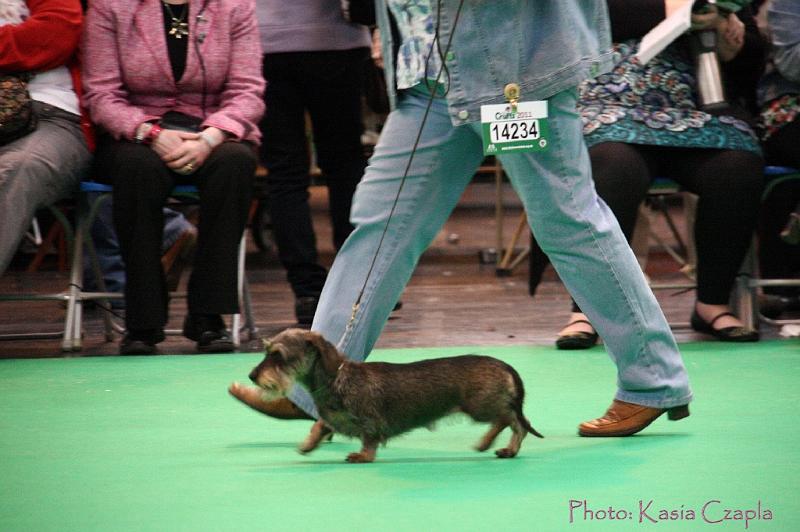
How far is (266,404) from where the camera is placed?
2.66m

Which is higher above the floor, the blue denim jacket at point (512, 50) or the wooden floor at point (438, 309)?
the blue denim jacket at point (512, 50)

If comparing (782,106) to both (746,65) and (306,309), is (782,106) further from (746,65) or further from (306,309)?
(306,309)

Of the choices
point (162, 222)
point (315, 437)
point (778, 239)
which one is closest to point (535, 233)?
point (315, 437)

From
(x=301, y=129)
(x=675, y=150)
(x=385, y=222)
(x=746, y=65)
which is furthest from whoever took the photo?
(x=301, y=129)

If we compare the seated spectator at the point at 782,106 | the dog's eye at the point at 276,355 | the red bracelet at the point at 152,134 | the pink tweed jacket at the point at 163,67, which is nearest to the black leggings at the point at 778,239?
the seated spectator at the point at 782,106

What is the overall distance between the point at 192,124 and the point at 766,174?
6.64 ft

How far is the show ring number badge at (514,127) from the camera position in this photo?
246cm

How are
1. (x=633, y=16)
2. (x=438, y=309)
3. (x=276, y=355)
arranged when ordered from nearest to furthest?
(x=276, y=355)
(x=633, y=16)
(x=438, y=309)

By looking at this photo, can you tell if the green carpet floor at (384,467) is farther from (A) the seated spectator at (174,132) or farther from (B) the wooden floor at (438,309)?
(B) the wooden floor at (438,309)

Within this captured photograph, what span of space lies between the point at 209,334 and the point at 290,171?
2.49 ft

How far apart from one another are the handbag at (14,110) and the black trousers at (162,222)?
0.27m

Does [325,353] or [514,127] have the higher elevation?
[514,127]

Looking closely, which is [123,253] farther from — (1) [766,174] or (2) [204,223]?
(1) [766,174]

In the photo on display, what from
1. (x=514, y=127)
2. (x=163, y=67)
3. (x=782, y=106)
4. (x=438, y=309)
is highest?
(x=514, y=127)
